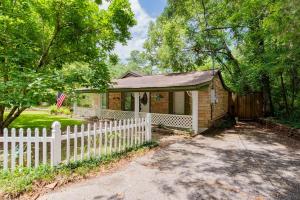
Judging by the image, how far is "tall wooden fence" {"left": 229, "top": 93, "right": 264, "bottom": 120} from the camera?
1717 centimetres

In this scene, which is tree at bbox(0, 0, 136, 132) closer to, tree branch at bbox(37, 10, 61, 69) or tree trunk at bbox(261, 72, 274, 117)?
tree branch at bbox(37, 10, 61, 69)

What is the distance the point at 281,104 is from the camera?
17.1m

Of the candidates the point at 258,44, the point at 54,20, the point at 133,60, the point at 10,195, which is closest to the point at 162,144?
the point at 10,195

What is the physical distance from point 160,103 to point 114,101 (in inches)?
179

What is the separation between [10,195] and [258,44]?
1630cm

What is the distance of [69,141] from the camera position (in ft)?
17.9

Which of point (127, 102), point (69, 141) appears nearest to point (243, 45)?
point (127, 102)

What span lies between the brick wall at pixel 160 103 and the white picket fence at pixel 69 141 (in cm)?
782

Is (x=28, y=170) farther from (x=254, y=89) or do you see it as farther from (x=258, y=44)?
(x=254, y=89)

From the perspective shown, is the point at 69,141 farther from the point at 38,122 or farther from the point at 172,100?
the point at 38,122

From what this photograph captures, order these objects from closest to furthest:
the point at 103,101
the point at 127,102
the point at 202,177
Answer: the point at 202,177 < the point at 127,102 < the point at 103,101

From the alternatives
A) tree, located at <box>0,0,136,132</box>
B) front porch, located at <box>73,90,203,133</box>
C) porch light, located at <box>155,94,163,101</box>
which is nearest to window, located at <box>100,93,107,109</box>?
front porch, located at <box>73,90,203,133</box>

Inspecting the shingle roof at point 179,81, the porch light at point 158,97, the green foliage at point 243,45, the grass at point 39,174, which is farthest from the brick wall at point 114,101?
the grass at point 39,174

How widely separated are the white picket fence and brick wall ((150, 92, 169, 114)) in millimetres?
7824
